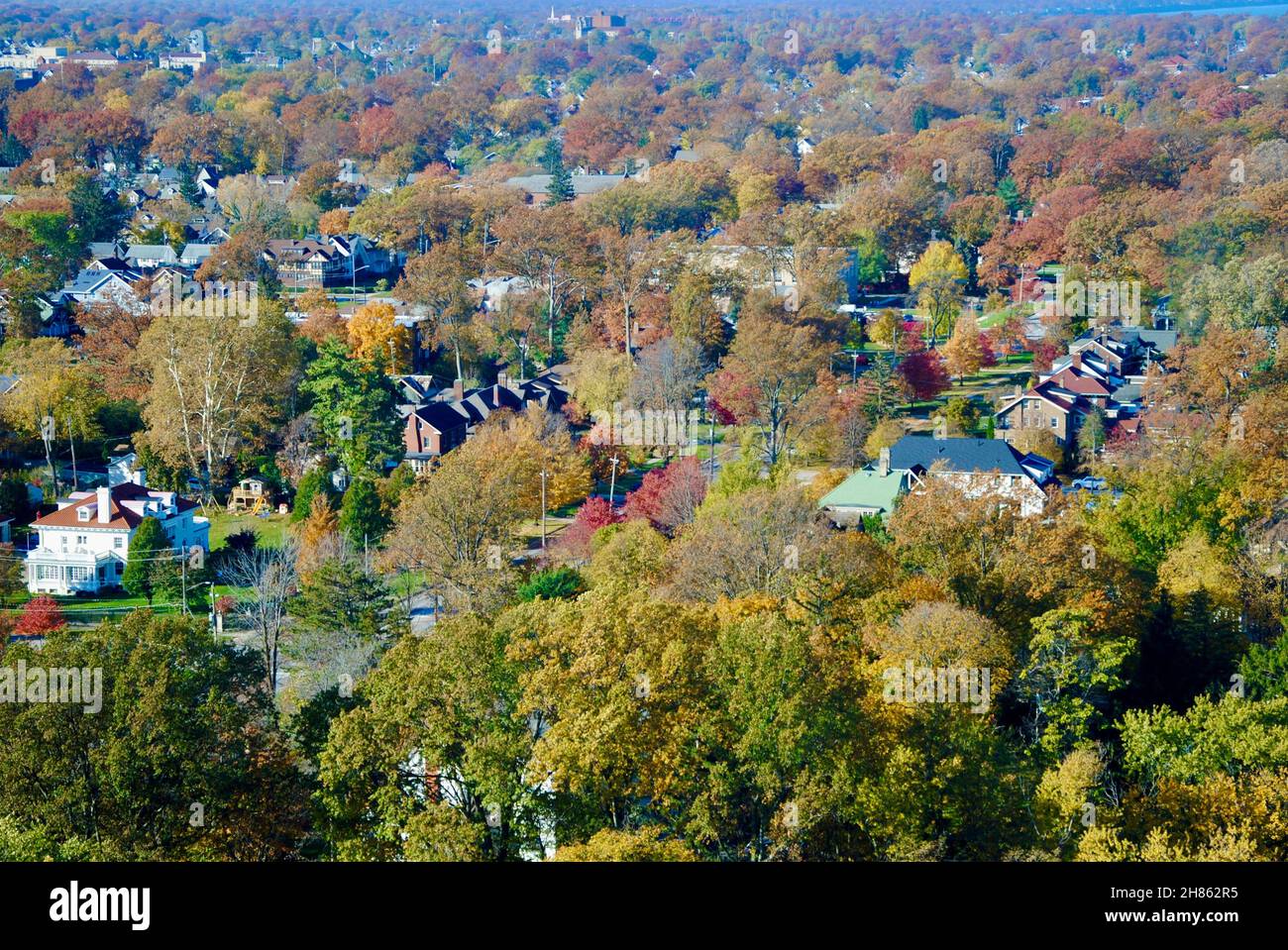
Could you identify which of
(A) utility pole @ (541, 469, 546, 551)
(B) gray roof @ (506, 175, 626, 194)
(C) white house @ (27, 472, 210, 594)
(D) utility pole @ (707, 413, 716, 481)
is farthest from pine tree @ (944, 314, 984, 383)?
(B) gray roof @ (506, 175, 626, 194)

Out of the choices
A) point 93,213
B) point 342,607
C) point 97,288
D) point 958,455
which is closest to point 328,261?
point 97,288

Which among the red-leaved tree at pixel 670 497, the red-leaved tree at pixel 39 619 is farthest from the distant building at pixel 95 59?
the red-leaved tree at pixel 39 619

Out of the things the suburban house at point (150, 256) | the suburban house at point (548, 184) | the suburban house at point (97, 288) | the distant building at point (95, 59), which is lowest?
the suburban house at point (97, 288)

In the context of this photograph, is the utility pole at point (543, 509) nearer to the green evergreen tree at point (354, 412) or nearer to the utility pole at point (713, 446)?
the utility pole at point (713, 446)

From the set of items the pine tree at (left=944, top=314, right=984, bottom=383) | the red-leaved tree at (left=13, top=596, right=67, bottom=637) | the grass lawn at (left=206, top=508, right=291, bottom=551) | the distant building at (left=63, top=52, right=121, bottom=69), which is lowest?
the grass lawn at (left=206, top=508, right=291, bottom=551)

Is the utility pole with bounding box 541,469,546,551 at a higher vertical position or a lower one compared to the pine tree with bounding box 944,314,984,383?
lower

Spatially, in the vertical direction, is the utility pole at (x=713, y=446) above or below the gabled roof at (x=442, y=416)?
below

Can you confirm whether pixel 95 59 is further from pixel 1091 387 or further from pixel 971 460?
pixel 971 460

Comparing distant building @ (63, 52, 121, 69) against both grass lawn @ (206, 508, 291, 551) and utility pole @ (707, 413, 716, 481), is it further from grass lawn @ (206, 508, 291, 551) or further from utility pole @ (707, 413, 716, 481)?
grass lawn @ (206, 508, 291, 551)
